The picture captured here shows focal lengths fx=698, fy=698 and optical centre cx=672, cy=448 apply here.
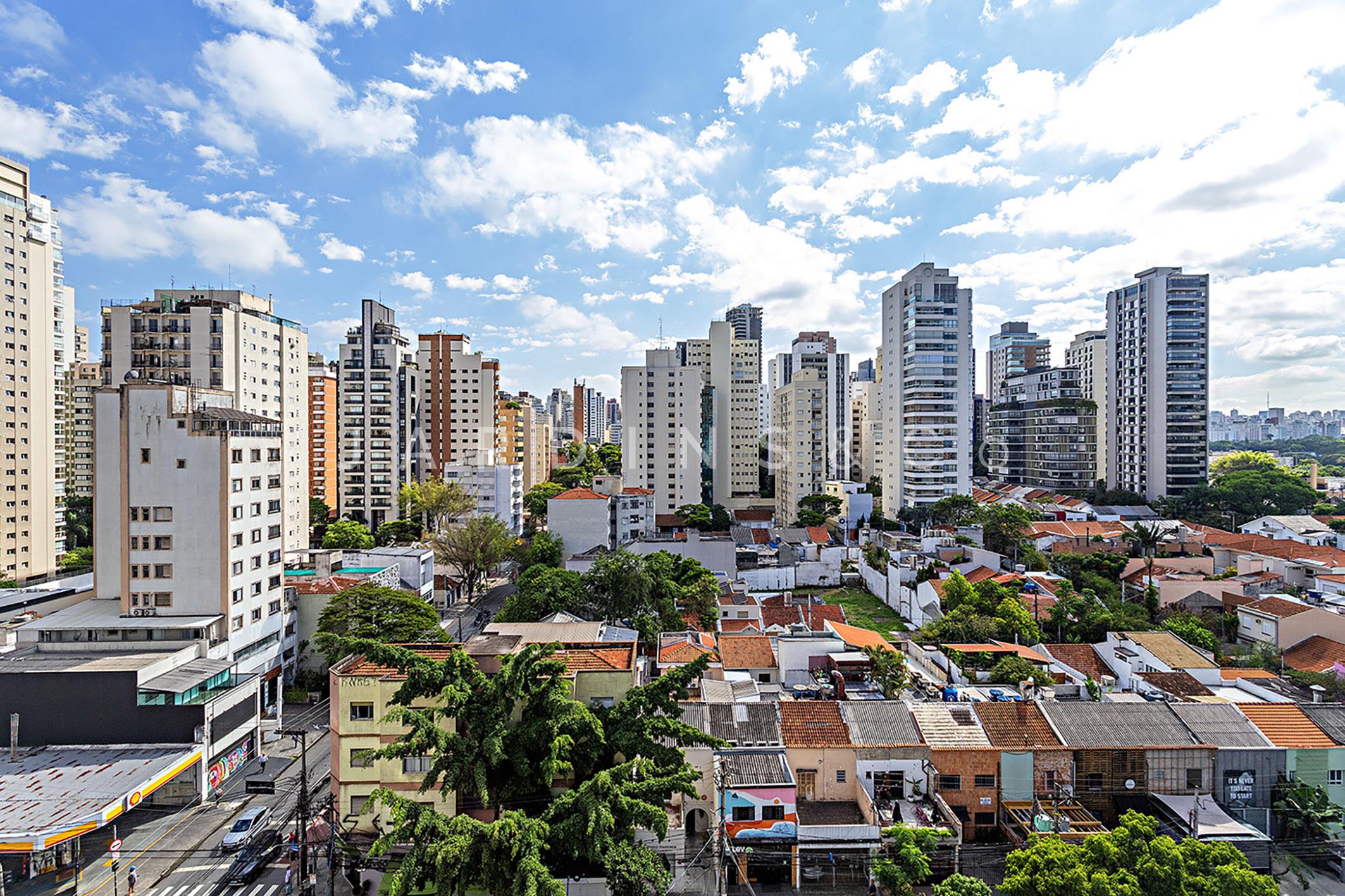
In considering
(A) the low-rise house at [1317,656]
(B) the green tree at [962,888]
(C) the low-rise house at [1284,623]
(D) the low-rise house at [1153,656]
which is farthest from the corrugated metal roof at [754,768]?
(C) the low-rise house at [1284,623]

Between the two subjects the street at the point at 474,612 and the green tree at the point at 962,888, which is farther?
the street at the point at 474,612

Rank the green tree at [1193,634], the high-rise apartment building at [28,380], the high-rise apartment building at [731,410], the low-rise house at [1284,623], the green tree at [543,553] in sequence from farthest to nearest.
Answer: the high-rise apartment building at [731,410], the green tree at [543,553], the high-rise apartment building at [28,380], the green tree at [1193,634], the low-rise house at [1284,623]

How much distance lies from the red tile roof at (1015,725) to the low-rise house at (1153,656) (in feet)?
23.0

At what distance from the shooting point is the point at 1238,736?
1780 cm

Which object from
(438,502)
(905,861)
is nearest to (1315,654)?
(905,861)

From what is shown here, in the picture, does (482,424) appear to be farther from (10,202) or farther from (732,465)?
(10,202)

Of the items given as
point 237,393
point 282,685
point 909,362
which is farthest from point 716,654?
point 909,362

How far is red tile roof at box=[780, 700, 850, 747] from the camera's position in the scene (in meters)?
17.8

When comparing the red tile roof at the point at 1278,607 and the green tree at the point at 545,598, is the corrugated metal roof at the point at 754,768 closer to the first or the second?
the green tree at the point at 545,598

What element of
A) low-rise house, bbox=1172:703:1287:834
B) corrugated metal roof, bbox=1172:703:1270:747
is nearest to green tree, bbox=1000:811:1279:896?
low-rise house, bbox=1172:703:1287:834

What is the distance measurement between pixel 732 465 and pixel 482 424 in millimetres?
26336

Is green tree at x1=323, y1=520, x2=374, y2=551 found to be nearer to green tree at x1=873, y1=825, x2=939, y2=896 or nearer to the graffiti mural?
the graffiti mural

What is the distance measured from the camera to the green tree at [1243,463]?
7181 cm

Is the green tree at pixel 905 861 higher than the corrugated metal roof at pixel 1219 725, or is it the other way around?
the corrugated metal roof at pixel 1219 725
